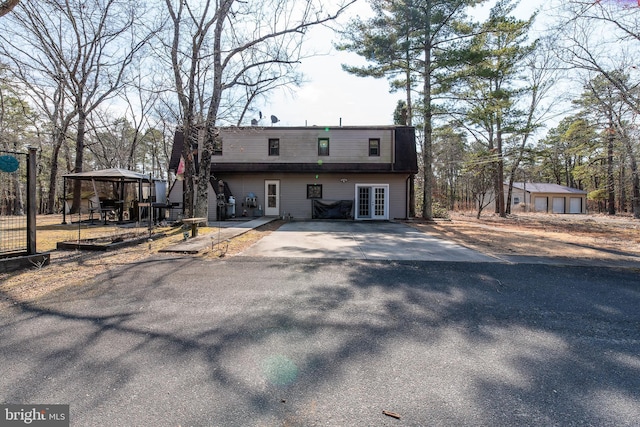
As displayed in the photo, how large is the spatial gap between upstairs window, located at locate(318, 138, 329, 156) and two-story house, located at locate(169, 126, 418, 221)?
0.18ft

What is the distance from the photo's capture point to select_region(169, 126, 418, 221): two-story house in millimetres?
17178

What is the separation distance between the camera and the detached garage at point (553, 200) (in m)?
37.4

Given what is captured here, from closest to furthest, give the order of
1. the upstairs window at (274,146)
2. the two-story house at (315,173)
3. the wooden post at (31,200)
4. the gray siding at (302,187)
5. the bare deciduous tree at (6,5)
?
1. the wooden post at (31,200)
2. the bare deciduous tree at (6,5)
3. the two-story house at (315,173)
4. the gray siding at (302,187)
5. the upstairs window at (274,146)

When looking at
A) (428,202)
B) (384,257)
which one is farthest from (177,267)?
(428,202)

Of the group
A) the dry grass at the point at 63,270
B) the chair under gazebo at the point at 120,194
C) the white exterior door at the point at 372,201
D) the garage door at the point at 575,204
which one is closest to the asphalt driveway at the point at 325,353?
the dry grass at the point at 63,270

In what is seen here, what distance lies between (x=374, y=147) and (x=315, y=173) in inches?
145

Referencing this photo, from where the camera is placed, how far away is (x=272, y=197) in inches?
688

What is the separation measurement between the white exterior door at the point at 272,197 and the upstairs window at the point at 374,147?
5577 millimetres

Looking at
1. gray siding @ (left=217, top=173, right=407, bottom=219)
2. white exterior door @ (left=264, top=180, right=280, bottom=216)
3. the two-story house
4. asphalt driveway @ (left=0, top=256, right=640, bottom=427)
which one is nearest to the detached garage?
gray siding @ (left=217, top=173, right=407, bottom=219)

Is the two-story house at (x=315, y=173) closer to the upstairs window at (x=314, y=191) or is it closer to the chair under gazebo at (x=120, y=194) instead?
the upstairs window at (x=314, y=191)

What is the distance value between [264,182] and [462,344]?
15.5 meters

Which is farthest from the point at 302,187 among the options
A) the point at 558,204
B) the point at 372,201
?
the point at 558,204

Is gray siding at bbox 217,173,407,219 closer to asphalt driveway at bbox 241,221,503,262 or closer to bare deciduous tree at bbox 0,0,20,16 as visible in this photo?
asphalt driveway at bbox 241,221,503,262

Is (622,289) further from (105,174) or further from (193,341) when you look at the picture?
(105,174)
